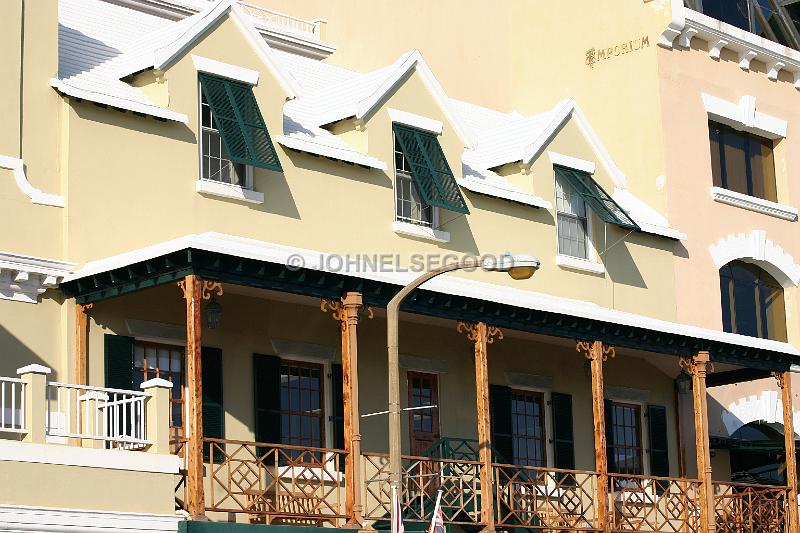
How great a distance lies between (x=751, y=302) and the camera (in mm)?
33781

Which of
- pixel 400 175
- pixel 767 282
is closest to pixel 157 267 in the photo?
pixel 400 175

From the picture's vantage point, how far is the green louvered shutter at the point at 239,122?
24.6 metres

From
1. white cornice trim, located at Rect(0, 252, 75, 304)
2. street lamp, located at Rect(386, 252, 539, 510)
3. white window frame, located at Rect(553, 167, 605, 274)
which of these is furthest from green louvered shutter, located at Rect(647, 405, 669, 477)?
white cornice trim, located at Rect(0, 252, 75, 304)

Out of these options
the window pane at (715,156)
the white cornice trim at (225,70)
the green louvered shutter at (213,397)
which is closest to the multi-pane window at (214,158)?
the white cornice trim at (225,70)

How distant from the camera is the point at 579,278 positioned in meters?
30.1

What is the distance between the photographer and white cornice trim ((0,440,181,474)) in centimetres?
1928

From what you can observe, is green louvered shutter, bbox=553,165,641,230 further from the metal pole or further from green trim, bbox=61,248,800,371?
the metal pole

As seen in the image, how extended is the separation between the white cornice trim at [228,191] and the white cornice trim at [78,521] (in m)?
5.64

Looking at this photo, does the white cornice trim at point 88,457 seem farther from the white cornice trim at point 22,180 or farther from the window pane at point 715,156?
the window pane at point 715,156

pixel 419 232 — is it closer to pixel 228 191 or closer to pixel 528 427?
pixel 228 191

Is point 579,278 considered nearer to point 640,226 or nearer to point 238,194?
point 640,226

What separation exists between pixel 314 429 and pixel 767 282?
12.5 meters

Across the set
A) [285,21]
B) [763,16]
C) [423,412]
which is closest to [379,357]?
Result: [423,412]

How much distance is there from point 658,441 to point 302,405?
8.35 m
